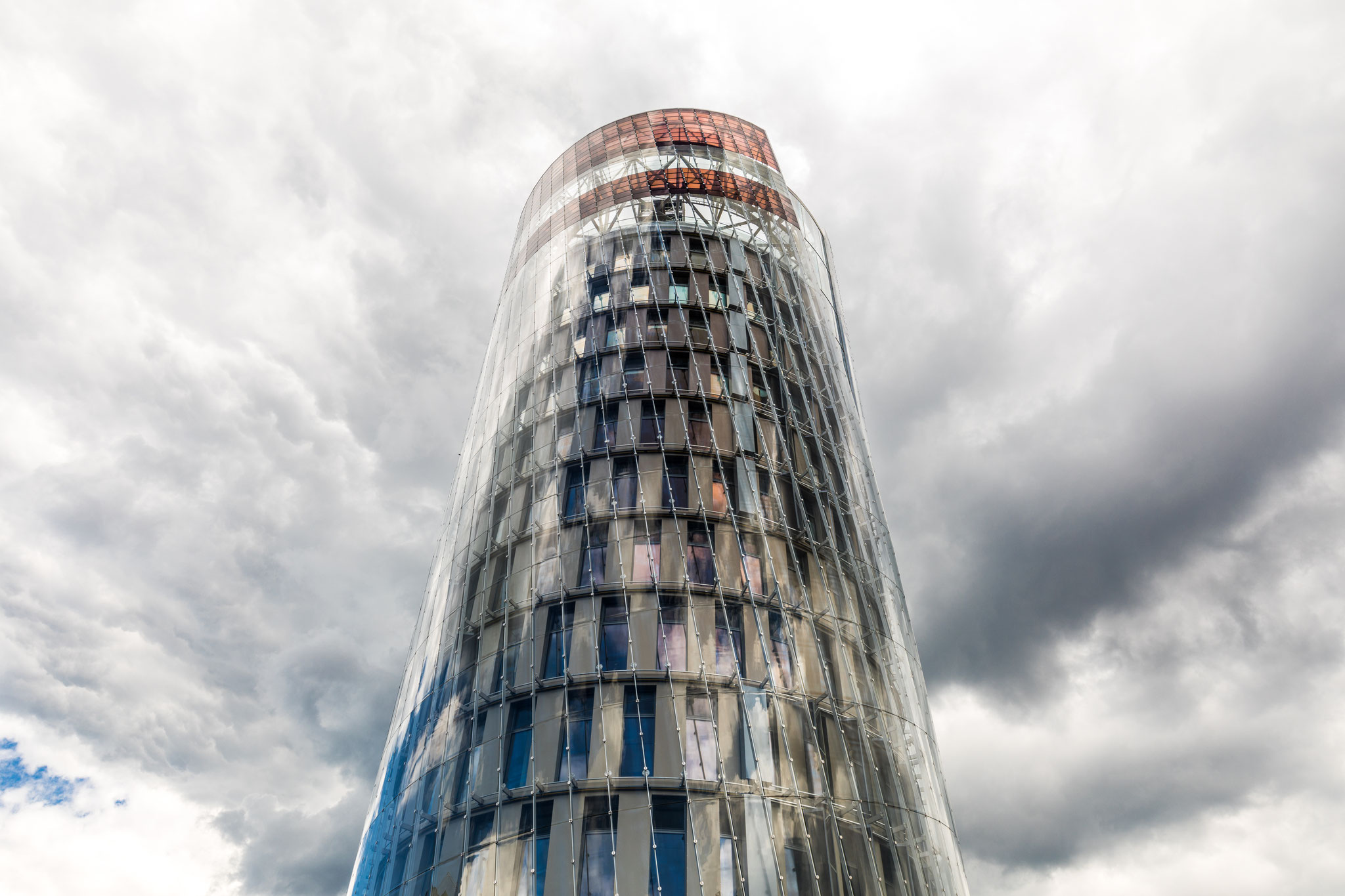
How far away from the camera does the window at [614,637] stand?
2353 cm

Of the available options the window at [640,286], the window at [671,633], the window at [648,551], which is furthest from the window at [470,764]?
the window at [640,286]

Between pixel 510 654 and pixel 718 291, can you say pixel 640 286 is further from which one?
pixel 510 654

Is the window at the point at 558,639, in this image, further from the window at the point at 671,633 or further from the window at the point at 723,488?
the window at the point at 723,488

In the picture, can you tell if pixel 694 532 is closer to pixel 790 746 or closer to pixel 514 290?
pixel 790 746

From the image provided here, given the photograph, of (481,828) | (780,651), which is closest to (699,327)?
(780,651)

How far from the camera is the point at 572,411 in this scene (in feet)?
99.8

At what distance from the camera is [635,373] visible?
101 feet

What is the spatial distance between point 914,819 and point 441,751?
14.2 meters

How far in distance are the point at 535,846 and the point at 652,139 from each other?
107ft

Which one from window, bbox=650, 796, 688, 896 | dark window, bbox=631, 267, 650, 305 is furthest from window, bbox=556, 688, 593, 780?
dark window, bbox=631, 267, 650, 305

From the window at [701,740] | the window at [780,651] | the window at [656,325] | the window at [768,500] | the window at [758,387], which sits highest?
the window at [656,325]

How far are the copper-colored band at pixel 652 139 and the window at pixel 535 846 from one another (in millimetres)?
30357

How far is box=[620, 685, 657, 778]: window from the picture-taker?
69.5 feet

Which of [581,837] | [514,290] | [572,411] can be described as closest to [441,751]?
[581,837]
